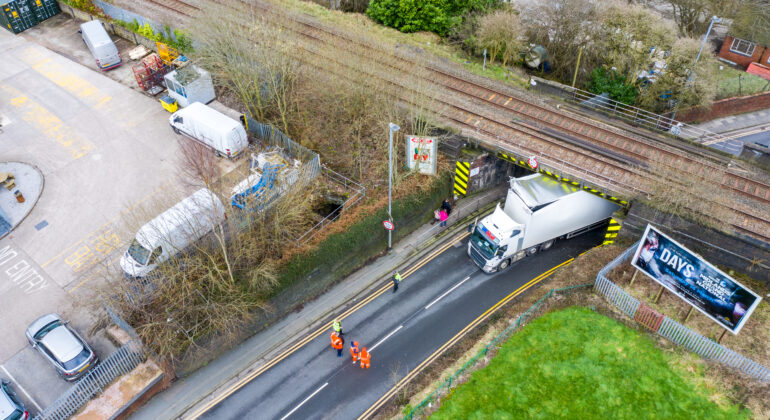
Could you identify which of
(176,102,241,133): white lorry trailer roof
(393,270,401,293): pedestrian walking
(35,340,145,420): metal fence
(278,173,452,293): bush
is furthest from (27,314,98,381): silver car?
(393,270,401,293): pedestrian walking

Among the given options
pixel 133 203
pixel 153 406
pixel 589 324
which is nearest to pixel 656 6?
pixel 589 324

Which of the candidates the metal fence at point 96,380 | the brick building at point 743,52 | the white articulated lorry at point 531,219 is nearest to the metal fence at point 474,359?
the white articulated lorry at point 531,219

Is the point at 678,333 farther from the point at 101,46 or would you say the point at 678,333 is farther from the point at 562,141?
the point at 101,46

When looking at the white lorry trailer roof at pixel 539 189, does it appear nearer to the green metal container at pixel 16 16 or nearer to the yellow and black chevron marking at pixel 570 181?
the yellow and black chevron marking at pixel 570 181

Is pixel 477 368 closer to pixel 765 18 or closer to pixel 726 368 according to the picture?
pixel 726 368

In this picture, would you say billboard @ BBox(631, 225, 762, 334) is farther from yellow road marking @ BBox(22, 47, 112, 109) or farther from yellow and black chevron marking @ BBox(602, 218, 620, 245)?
yellow road marking @ BBox(22, 47, 112, 109)

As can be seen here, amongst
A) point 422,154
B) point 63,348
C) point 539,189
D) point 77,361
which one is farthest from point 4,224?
point 539,189
